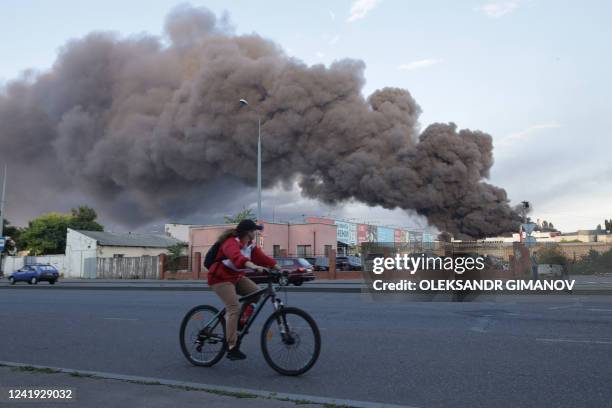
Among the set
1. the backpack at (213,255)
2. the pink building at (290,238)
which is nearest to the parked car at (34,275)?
the pink building at (290,238)

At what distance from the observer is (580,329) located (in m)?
8.47

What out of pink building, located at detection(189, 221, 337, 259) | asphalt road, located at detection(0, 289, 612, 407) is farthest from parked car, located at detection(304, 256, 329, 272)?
asphalt road, located at detection(0, 289, 612, 407)

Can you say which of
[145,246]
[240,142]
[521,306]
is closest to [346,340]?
[521,306]

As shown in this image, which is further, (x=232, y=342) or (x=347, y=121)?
(x=347, y=121)

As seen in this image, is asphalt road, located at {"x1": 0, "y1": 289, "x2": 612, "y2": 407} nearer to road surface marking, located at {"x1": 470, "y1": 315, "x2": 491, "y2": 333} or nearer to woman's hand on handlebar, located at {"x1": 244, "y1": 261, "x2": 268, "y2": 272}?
road surface marking, located at {"x1": 470, "y1": 315, "x2": 491, "y2": 333}

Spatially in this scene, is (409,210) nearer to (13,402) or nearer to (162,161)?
(162,161)

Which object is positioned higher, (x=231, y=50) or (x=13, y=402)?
(x=231, y=50)

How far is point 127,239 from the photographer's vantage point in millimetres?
50844

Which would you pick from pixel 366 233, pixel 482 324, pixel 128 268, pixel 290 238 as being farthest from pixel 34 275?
pixel 366 233

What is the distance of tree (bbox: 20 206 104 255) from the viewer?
6344 centimetres

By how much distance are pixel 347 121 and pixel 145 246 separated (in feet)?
86.9

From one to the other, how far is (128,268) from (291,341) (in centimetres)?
3944

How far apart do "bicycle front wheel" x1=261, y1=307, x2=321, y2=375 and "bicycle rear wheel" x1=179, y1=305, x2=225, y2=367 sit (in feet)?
2.03

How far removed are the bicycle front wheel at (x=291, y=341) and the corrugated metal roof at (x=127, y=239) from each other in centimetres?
4420
